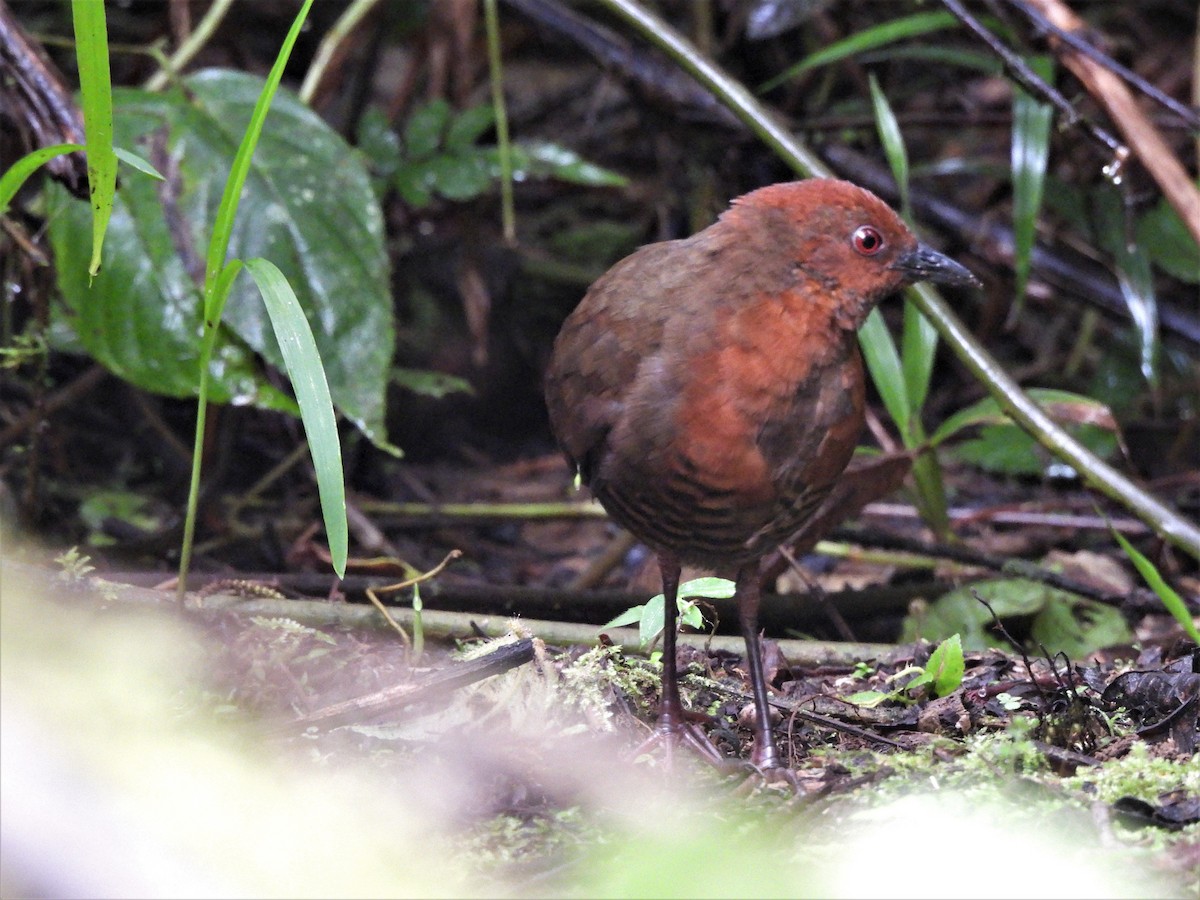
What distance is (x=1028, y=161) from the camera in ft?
12.4

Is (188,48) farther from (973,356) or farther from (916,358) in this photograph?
(973,356)

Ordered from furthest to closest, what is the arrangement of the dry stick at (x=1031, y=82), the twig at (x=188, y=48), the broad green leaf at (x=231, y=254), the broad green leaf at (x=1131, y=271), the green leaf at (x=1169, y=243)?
A: the green leaf at (x=1169, y=243) → the broad green leaf at (x=1131, y=271) → the twig at (x=188, y=48) → the dry stick at (x=1031, y=82) → the broad green leaf at (x=231, y=254)

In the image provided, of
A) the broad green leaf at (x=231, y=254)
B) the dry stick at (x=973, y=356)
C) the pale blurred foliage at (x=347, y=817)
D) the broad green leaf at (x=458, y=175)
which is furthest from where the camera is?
the broad green leaf at (x=458, y=175)

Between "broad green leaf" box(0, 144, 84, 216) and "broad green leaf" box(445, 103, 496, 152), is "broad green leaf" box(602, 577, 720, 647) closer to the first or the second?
"broad green leaf" box(0, 144, 84, 216)

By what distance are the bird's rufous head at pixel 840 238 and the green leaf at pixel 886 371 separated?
2.96 ft

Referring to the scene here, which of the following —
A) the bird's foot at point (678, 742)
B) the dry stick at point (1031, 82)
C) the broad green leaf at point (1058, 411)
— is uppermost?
the dry stick at point (1031, 82)

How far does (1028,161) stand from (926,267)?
1479 millimetres

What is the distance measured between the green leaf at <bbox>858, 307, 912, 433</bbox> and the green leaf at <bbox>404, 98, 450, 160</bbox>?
174 cm

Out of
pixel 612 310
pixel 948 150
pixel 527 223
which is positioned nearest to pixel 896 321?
pixel 948 150

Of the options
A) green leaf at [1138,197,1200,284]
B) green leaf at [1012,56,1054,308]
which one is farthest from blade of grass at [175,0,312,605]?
green leaf at [1138,197,1200,284]

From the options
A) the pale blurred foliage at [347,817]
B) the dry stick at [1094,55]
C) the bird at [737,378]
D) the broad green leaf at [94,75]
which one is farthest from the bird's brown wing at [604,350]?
the dry stick at [1094,55]

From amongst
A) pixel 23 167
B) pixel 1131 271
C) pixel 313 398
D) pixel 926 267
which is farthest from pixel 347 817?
pixel 1131 271

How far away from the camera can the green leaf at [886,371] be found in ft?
11.2

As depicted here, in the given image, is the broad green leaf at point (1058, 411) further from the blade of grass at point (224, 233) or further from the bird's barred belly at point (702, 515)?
the blade of grass at point (224, 233)
